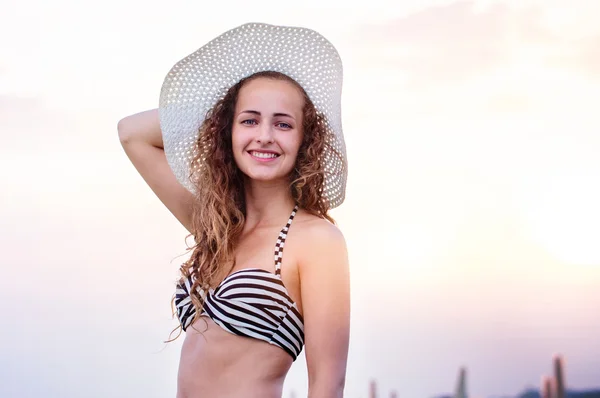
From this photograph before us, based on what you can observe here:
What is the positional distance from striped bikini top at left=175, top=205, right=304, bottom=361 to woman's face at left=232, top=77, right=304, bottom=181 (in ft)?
1.02

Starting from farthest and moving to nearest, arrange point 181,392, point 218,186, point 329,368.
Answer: point 218,186
point 181,392
point 329,368

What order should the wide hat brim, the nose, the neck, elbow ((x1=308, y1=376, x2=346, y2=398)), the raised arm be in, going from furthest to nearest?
1. the raised arm
2. the wide hat brim
3. the neck
4. the nose
5. elbow ((x1=308, y1=376, x2=346, y2=398))

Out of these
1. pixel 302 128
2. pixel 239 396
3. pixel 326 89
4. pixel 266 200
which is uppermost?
pixel 326 89

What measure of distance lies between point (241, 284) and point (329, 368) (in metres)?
0.45

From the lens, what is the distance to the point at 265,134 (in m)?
3.31

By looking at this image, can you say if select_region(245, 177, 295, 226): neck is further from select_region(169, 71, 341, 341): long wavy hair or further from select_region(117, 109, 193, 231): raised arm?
select_region(117, 109, 193, 231): raised arm

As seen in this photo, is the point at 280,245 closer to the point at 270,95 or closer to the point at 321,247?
the point at 321,247

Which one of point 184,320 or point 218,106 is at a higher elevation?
point 218,106

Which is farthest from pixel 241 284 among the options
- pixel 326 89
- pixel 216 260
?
pixel 326 89

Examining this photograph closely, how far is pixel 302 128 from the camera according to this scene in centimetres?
343

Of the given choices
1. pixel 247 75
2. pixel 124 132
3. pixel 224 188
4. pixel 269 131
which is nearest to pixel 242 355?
pixel 224 188

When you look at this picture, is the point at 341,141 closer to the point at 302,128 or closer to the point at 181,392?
the point at 302,128

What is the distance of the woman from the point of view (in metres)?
3.16

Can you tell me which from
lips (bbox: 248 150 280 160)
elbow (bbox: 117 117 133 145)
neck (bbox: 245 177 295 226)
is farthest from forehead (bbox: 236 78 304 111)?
elbow (bbox: 117 117 133 145)
